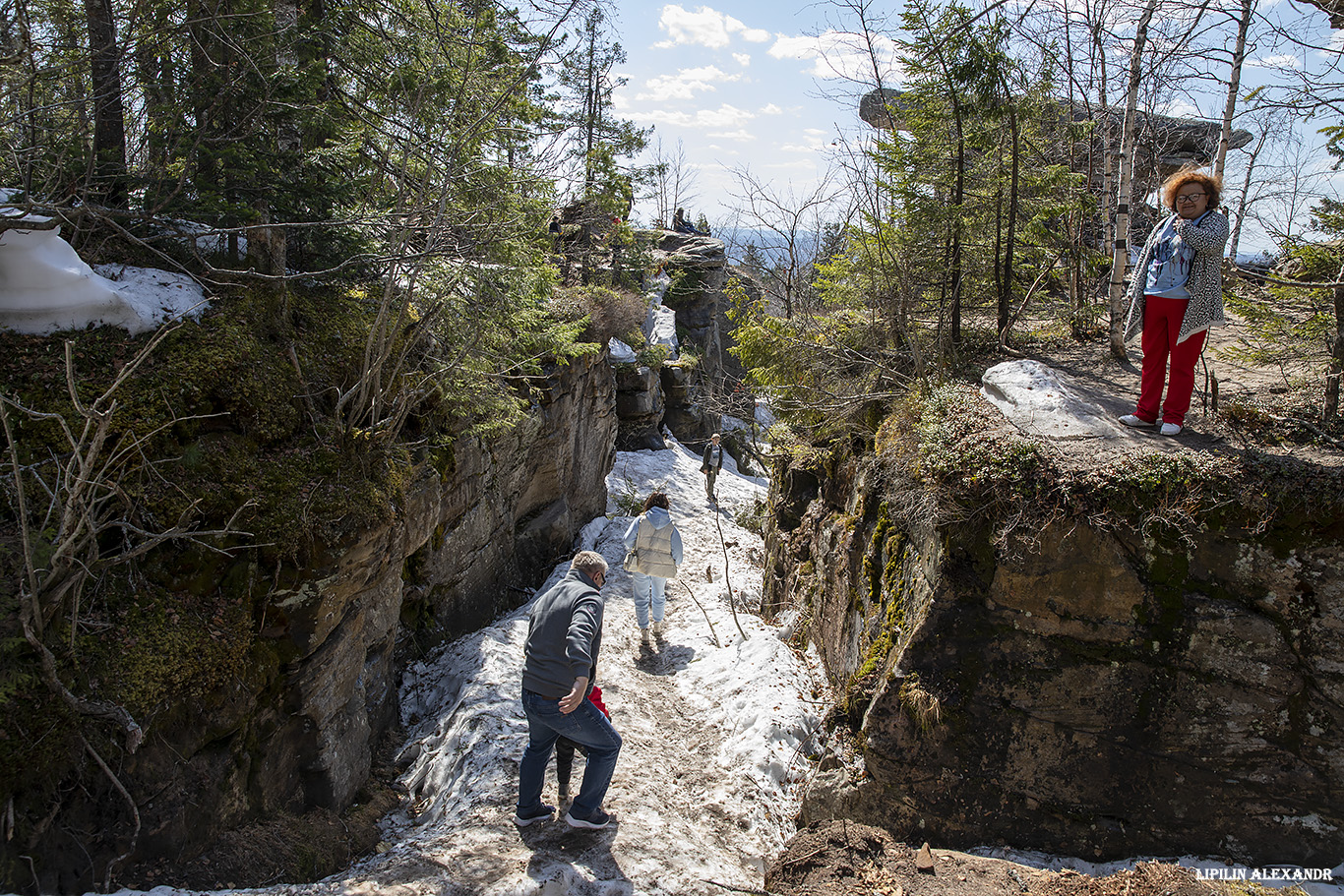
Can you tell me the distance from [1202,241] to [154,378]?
308 inches

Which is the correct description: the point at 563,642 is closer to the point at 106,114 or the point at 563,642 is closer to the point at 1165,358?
the point at 1165,358

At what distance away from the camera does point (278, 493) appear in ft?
A: 15.5

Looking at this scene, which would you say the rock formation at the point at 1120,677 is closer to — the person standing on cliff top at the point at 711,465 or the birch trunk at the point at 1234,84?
the birch trunk at the point at 1234,84

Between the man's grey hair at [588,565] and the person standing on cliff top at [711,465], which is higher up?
the man's grey hair at [588,565]

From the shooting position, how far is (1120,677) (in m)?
4.64

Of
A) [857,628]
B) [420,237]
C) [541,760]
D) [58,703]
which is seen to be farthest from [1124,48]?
[58,703]

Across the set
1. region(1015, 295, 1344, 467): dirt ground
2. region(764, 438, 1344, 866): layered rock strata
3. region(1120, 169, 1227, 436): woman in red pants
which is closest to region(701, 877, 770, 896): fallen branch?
region(764, 438, 1344, 866): layered rock strata

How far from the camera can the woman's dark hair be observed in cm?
520


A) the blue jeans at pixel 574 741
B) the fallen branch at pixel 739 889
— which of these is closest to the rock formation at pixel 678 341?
the blue jeans at pixel 574 741

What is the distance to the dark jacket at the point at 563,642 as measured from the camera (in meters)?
4.05

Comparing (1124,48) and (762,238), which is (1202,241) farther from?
(762,238)

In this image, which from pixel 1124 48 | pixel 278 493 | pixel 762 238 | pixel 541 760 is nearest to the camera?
pixel 541 760

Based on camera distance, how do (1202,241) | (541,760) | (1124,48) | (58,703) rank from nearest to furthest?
(58,703)
(541,760)
(1202,241)
(1124,48)

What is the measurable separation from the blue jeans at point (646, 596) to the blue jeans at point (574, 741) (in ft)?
13.1
